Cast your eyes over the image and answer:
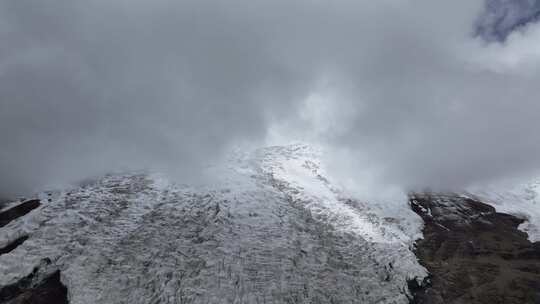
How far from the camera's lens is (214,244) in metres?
62.2

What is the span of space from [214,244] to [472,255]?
151 feet

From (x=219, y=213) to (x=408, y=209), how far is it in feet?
131

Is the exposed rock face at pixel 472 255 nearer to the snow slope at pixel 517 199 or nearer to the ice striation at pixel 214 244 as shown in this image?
the snow slope at pixel 517 199

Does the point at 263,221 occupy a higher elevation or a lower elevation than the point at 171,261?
higher

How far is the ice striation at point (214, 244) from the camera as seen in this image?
54500 mm

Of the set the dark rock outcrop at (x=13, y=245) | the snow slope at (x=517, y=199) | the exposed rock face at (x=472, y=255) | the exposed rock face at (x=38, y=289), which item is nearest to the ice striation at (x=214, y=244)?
the dark rock outcrop at (x=13, y=245)

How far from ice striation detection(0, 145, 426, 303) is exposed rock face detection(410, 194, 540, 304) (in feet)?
13.0

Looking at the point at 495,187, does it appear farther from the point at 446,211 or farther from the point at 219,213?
the point at 219,213

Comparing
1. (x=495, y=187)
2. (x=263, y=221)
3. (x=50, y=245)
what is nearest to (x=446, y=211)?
(x=495, y=187)

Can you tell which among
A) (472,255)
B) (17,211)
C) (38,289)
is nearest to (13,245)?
(38,289)

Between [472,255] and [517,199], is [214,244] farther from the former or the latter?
[517,199]

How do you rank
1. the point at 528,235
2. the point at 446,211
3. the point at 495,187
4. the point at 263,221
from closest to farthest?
the point at 263,221 → the point at 528,235 → the point at 446,211 → the point at 495,187

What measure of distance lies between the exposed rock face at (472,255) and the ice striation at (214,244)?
13.0ft

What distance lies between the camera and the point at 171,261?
58.1m
